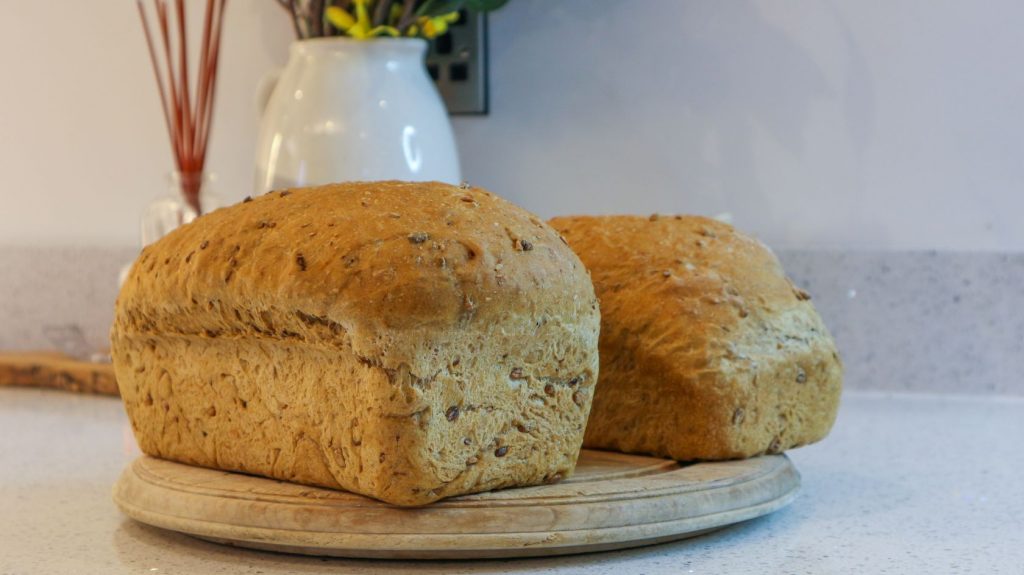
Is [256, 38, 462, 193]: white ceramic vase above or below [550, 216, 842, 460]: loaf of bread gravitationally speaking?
above

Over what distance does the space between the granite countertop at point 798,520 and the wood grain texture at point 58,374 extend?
0.87 feet

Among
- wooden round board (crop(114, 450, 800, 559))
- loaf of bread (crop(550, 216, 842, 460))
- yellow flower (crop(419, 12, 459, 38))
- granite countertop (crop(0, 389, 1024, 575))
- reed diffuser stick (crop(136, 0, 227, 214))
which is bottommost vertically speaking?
granite countertop (crop(0, 389, 1024, 575))

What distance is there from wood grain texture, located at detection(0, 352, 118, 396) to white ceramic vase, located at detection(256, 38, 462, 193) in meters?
0.40

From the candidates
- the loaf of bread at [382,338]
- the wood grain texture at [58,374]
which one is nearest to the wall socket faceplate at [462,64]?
the wood grain texture at [58,374]

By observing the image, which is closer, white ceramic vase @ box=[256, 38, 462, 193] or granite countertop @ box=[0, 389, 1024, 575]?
granite countertop @ box=[0, 389, 1024, 575]

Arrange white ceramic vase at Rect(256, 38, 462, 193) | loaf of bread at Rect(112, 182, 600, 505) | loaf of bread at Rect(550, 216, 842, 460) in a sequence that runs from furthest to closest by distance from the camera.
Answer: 1. white ceramic vase at Rect(256, 38, 462, 193)
2. loaf of bread at Rect(550, 216, 842, 460)
3. loaf of bread at Rect(112, 182, 600, 505)

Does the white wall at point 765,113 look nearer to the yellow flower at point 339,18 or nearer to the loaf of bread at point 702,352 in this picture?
the yellow flower at point 339,18

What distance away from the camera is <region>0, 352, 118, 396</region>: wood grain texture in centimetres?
177

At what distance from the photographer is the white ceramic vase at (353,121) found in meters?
1.55

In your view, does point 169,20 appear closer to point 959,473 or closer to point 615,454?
point 615,454

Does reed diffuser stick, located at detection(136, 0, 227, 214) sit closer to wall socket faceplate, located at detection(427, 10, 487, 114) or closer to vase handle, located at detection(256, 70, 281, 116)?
vase handle, located at detection(256, 70, 281, 116)

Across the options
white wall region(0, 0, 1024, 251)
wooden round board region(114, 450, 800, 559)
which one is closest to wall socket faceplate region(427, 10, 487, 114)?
white wall region(0, 0, 1024, 251)

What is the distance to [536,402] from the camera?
905 mm

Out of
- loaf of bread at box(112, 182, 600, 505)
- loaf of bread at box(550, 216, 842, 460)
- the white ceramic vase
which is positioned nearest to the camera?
loaf of bread at box(112, 182, 600, 505)
